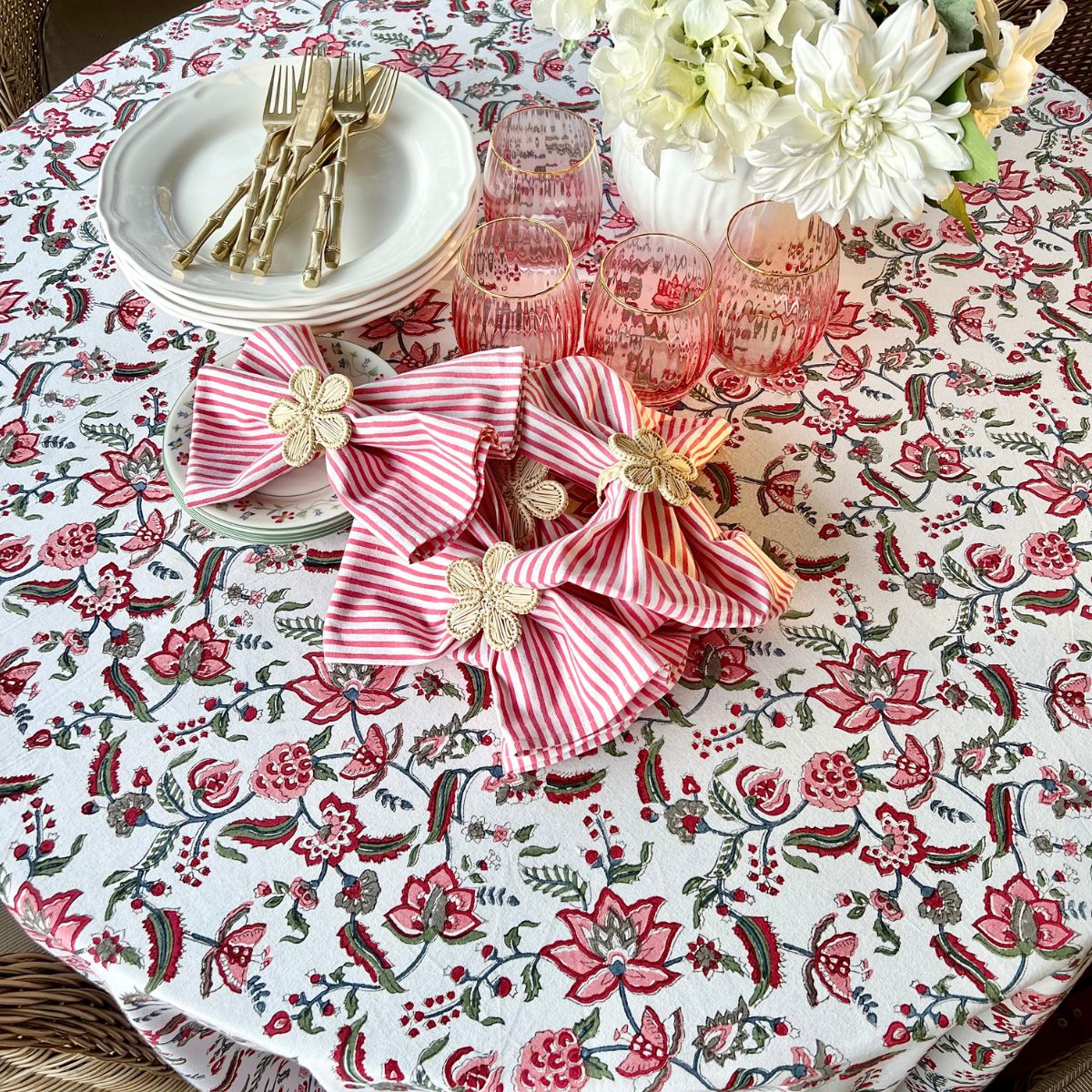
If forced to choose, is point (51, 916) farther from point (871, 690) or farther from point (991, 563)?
point (991, 563)

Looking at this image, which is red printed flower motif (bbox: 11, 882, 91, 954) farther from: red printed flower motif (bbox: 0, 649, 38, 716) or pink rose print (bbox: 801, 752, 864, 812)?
pink rose print (bbox: 801, 752, 864, 812)

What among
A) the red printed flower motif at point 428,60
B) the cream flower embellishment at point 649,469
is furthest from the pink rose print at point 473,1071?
the red printed flower motif at point 428,60

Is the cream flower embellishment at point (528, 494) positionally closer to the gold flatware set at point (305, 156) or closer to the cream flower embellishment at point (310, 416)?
the cream flower embellishment at point (310, 416)

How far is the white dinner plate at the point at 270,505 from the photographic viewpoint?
0.75 m

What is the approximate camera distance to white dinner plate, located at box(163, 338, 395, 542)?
746mm

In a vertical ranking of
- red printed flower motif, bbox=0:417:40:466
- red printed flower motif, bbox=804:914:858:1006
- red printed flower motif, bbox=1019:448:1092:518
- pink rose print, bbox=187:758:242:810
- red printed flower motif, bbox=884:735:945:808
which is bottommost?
pink rose print, bbox=187:758:242:810

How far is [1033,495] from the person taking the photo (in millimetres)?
809

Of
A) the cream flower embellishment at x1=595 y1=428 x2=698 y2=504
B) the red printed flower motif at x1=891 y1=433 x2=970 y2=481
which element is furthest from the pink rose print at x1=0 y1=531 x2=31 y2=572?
the red printed flower motif at x1=891 y1=433 x2=970 y2=481

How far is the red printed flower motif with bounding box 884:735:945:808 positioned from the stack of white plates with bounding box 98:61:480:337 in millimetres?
A: 542

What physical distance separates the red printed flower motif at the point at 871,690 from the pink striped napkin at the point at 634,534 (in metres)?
0.06

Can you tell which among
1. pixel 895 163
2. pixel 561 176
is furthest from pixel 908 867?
pixel 561 176

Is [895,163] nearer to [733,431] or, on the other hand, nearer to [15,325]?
[733,431]

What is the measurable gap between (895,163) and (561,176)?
29cm

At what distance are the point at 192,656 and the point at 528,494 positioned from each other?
0.26 meters
